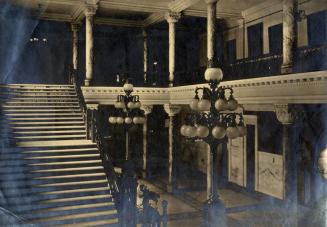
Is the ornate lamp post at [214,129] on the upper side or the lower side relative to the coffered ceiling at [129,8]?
lower

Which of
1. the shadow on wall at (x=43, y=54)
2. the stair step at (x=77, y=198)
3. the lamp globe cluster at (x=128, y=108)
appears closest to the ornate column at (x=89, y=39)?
the lamp globe cluster at (x=128, y=108)

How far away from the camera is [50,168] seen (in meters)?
10.7

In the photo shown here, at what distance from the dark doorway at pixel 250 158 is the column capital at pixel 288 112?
Answer: 14.8 ft

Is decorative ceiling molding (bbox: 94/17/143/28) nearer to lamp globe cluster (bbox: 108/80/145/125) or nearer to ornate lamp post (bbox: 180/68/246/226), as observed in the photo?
lamp globe cluster (bbox: 108/80/145/125)

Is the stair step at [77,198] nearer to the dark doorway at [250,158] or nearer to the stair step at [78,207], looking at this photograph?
the stair step at [78,207]

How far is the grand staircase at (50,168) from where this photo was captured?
9.46 metres

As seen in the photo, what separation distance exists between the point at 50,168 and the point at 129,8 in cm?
917

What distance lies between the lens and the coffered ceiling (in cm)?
1616

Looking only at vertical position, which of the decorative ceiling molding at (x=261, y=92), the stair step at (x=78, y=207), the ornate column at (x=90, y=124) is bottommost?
the stair step at (x=78, y=207)

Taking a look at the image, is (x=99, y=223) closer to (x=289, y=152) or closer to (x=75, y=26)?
(x=289, y=152)

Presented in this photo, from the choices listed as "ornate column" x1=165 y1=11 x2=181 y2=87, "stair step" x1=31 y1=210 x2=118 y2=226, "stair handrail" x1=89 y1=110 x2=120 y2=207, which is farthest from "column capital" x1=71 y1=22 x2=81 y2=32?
"stair step" x1=31 y1=210 x2=118 y2=226

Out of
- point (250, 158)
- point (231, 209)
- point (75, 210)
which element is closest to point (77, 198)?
point (75, 210)

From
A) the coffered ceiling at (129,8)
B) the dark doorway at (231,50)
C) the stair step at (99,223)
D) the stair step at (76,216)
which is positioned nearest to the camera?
the stair step at (76,216)

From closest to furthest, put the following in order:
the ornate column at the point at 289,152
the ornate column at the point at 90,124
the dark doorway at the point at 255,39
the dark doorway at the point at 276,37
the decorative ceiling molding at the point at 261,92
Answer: the decorative ceiling molding at the point at 261,92 < the ornate column at the point at 289,152 < the ornate column at the point at 90,124 < the dark doorway at the point at 276,37 < the dark doorway at the point at 255,39
